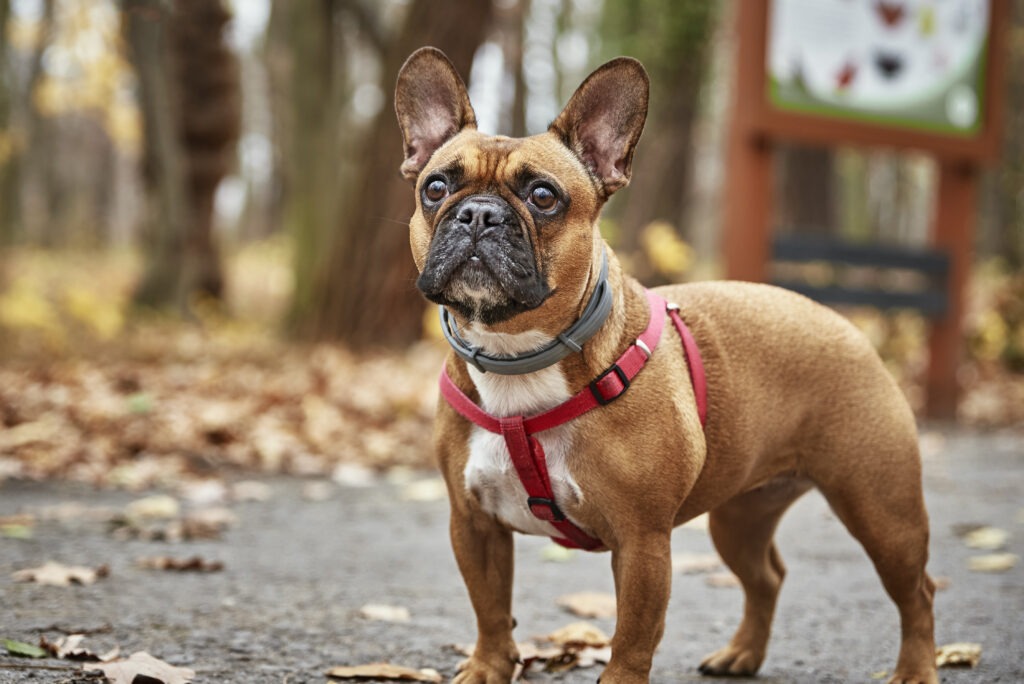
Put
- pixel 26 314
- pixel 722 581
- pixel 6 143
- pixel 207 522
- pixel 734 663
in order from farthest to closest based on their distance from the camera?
pixel 6 143
pixel 26 314
pixel 207 522
pixel 722 581
pixel 734 663

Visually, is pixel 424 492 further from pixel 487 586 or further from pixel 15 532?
pixel 487 586

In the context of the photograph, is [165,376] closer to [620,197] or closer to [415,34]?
[415,34]

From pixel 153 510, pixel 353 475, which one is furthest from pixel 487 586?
pixel 353 475

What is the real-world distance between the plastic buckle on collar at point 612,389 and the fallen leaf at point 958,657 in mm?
1619

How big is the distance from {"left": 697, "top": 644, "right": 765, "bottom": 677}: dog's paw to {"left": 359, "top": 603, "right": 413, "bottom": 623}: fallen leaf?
1158 mm

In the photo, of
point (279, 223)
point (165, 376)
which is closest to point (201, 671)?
point (165, 376)

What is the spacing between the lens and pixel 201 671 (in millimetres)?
3244

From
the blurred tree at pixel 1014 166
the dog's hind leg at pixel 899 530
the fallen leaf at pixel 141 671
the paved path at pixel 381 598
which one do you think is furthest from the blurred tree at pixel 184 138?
the blurred tree at pixel 1014 166

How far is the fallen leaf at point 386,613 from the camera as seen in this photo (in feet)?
13.3

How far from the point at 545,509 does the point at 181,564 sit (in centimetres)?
230

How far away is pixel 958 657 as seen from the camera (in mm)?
3641

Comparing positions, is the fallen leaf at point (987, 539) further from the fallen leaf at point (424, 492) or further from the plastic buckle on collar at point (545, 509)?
the plastic buckle on collar at point (545, 509)

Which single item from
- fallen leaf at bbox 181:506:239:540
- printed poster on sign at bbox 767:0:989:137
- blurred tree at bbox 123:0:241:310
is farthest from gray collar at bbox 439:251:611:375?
blurred tree at bbox 123:0:241:310

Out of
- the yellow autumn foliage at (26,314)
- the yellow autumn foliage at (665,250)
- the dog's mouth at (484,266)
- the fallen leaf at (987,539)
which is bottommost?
the fallen leaf at (987,539)
